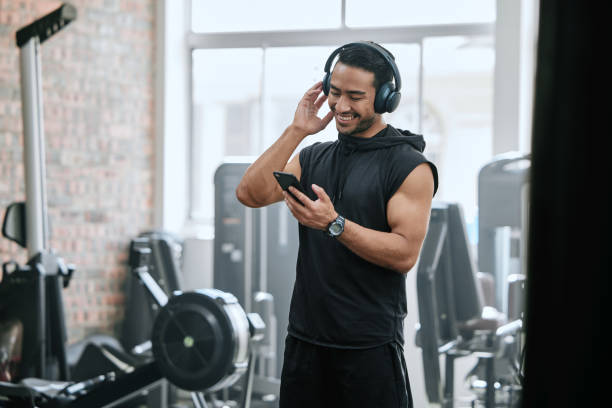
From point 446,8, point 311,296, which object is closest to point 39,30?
point 311,296

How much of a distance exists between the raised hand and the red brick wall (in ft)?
11.0

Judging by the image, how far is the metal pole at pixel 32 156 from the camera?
3.44m

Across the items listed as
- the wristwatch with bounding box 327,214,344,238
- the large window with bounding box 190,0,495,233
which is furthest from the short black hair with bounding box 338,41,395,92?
the large window with bounding box 190,0,495,233

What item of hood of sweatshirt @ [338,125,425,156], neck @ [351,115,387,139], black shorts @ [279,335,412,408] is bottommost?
black shorts @ [279,335,412,408]

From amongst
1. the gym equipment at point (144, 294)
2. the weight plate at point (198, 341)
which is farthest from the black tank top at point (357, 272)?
the gym equipment at point (144, 294)

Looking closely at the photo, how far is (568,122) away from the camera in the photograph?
0.74ft

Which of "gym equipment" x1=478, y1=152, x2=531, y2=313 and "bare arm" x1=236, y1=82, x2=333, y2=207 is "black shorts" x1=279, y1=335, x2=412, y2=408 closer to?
"bare arm" x1=236, y1=82, x2=333, y2=207

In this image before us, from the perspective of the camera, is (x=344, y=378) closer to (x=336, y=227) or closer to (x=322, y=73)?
(x=336, y=227)

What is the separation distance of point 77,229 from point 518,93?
124 inches

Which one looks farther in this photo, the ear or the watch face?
the ear

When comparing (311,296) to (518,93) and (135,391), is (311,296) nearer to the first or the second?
(135,391)

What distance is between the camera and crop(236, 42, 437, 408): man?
157cm

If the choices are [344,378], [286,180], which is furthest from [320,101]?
[344,378]

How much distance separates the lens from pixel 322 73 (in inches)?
197
